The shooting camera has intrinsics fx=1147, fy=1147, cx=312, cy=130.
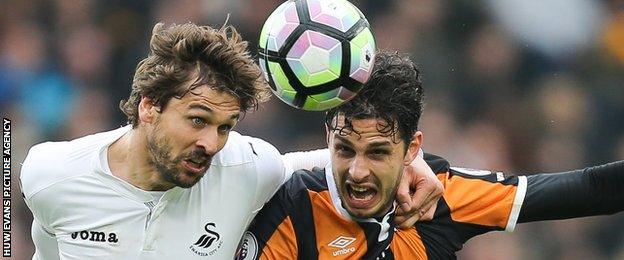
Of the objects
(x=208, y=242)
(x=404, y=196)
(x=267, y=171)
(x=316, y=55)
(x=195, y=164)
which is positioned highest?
(x=316, y=55)

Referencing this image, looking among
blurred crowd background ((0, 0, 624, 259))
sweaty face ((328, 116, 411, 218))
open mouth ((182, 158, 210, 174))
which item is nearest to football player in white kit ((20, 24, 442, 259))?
open mouth ((182, 158, 210, 174))

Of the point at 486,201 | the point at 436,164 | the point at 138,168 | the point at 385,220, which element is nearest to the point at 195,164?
the point at 138,168

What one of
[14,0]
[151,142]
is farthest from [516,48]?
[151,142]

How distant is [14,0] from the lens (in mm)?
9531

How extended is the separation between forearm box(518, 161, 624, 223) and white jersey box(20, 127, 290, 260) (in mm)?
1178

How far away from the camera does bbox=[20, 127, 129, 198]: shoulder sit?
4887mm

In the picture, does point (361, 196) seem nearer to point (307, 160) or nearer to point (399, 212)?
point (399, 212)

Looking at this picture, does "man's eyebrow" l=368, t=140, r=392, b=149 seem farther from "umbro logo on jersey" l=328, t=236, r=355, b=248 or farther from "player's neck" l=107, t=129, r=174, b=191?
"player's neck" l=107, t=129, r=174, b=191

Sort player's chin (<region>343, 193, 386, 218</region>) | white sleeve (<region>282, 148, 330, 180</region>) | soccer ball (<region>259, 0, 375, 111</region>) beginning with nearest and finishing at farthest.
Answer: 1. soccer ball (<region>259, 0, 375, 111</region>)
2. player's chin (<region>343, 193, 386, 218</region>)
3. white sleeve (<region>282, 148, 330, 180</region>)

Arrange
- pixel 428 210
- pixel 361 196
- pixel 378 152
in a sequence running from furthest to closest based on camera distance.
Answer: pixel 428 210 → pixel 361 196 → pixel 378 152

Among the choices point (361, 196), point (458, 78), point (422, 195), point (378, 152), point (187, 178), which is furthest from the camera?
point (458, 78)

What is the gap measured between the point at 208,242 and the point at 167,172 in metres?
0.37

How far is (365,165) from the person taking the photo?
15.8ft

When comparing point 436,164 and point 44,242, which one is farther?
point 436,164
